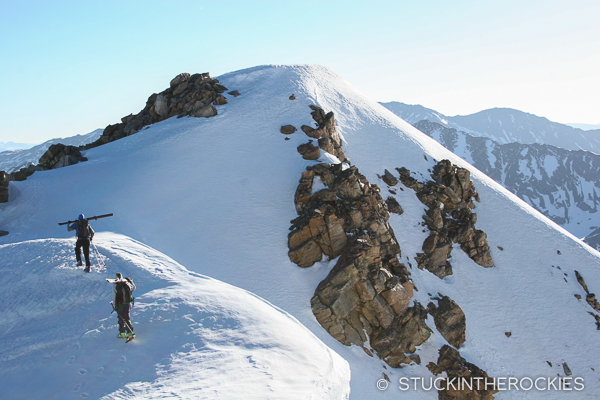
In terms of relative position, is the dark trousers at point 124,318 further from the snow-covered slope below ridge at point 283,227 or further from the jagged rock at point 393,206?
the jagged rock at point 393,206

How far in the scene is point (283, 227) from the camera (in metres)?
25.1

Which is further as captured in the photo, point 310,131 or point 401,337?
point 310,131

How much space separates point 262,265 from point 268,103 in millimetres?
23257

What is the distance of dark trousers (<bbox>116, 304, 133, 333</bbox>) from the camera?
28.6 feet

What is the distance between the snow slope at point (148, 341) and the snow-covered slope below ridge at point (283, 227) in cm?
867

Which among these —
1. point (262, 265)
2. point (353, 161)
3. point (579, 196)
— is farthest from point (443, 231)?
point (579, 196)

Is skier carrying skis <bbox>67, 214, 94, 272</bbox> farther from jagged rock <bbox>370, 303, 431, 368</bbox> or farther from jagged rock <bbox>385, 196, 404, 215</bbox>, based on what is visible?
jagged rock <bbox>385, 196, 404, 215</bbox>

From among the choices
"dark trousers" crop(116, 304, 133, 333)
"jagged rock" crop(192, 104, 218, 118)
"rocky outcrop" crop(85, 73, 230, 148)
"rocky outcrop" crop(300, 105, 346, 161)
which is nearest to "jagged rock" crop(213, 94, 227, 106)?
"rocky outcrop" crop(85, 73, 230, 148)

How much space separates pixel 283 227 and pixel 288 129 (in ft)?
41.2

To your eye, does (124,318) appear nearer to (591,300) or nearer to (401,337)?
(401,337)

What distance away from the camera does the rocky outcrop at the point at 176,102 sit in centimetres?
4091

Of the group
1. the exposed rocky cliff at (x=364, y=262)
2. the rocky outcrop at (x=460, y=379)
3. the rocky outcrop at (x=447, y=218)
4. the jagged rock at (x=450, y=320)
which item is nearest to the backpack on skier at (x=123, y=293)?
the exposed rocky cliff at (x=364, y=262)

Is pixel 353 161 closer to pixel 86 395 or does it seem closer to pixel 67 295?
pixel 67 295

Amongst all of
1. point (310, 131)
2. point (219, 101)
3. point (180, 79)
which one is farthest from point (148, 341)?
point (180, 79)
